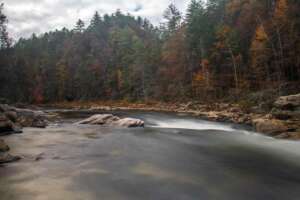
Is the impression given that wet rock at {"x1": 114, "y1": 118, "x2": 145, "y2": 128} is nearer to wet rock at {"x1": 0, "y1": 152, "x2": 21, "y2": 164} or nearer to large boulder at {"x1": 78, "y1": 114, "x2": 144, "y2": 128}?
large boulder at {"x1": 78, "y1": 114, "x2": 144, "y2": 128}

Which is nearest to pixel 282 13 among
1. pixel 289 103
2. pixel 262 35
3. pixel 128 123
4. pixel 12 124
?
pixel 262 35

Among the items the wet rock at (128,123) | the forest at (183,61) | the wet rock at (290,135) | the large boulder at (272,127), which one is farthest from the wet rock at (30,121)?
the forest at (183,61)

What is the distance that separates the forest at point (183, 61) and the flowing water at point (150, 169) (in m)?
17.9

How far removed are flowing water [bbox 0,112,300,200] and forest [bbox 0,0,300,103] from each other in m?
17.9

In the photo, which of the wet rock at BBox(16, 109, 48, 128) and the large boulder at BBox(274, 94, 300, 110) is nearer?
the large boulder at BBox(274, 94, 300, 110)

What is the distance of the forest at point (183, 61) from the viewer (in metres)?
32.9

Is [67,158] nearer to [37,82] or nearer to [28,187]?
[28,187]

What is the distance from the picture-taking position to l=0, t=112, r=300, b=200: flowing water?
752 centimetres

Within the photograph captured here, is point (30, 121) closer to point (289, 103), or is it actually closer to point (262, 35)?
point (289, 103)

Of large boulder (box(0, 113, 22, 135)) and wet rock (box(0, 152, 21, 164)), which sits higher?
Answer: large boulder (box(0, 113, 22, 135))

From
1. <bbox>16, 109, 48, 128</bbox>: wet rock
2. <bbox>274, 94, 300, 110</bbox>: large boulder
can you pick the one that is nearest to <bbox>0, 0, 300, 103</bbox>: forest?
<bbox>274, 94, 300, 110</bbox>: large boulder

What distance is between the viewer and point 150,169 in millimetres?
9758

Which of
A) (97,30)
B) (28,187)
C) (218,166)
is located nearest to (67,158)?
(28,187)

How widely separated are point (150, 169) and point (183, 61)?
41769mm
